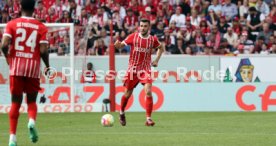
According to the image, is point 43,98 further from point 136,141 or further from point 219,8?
point 136,141

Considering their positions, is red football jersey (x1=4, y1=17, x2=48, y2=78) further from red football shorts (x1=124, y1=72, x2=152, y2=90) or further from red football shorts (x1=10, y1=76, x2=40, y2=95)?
red football shorts (x1=124, y1=72, x2=152, y2=90)

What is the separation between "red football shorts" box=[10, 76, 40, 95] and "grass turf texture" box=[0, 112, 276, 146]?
98cm

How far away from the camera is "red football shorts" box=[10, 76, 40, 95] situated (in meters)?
→ 12.5

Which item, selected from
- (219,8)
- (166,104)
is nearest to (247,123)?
(166,104)

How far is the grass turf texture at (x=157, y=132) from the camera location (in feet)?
43.8

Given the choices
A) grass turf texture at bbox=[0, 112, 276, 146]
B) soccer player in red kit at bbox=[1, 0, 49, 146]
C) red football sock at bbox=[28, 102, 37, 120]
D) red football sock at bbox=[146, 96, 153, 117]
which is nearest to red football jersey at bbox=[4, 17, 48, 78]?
soccer player in red kit at bbox=[1, 0, 49, 146]

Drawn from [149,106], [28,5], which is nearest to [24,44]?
[28,5]

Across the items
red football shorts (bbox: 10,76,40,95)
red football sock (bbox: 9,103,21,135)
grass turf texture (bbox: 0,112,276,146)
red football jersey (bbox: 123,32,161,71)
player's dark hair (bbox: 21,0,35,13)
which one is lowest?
grass turf texture (bbox: 0,112,276,146)

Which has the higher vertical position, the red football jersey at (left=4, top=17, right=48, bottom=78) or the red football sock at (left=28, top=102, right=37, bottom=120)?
the red football jersey at (left=4, top=17, right=48, bottom=78)

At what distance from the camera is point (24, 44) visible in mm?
12375

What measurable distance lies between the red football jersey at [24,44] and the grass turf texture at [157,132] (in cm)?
136

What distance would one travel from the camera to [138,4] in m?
31.5

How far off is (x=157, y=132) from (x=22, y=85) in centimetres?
374

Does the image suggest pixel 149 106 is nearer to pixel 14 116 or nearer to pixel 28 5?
pixel 14 116
